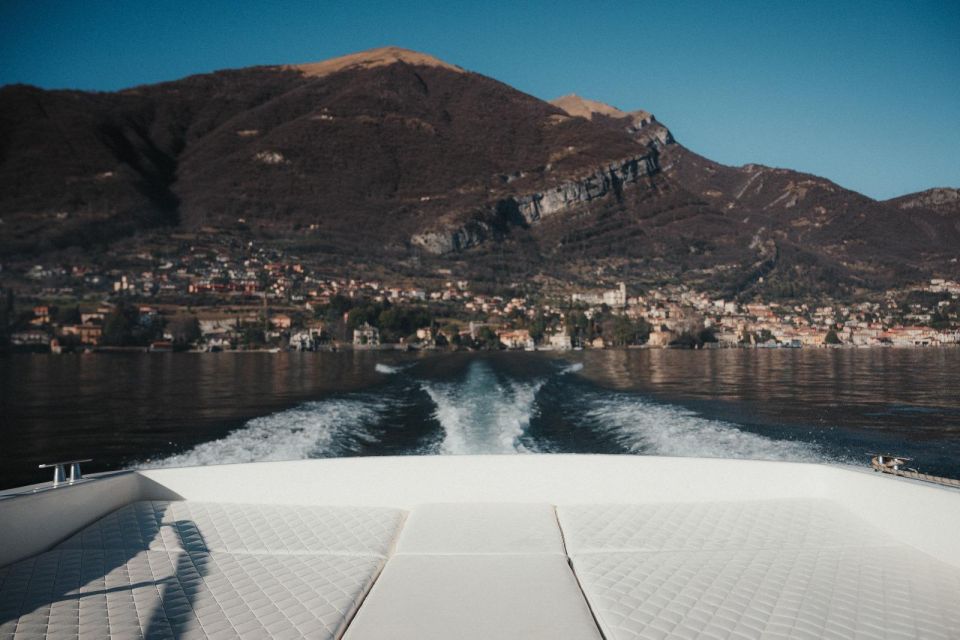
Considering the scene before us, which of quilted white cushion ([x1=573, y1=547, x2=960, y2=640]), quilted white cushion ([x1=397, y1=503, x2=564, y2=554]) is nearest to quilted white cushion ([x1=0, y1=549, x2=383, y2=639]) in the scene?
quilted white cushion ([x1=397, y1=503, x2=564, y2=554])

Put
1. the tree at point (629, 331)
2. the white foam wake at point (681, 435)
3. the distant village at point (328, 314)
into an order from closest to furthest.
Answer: the white foam wake at point (681, 435) < the distant village at point (328, 314) < the tree at point (629, 331)

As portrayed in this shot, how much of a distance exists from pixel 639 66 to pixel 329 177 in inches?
501

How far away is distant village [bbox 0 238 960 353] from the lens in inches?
393

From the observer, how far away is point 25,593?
125 centimetres

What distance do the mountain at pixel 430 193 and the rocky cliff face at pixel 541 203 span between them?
9cm

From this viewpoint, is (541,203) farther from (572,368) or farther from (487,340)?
(572,368)

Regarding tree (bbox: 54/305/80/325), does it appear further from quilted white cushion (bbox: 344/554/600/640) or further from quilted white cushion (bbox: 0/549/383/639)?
quilted white cushion (bbox: 344/554/600/640)

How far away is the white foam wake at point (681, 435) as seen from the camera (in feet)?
15.2

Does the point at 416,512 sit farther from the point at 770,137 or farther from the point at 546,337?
the point at 770,137

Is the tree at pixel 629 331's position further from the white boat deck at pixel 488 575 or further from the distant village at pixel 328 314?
the white boat deck at pixel 488 575

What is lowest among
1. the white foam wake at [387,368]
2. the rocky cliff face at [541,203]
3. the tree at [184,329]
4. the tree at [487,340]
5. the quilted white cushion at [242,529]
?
the white foam wake at [387,368]

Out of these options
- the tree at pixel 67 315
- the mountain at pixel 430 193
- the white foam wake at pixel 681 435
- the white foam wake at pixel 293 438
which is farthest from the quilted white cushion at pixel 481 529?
the tree at pixel 67 315

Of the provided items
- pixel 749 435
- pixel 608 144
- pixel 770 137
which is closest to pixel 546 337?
pixel 770 137

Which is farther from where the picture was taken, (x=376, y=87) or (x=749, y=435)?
(x=376, y=87)
